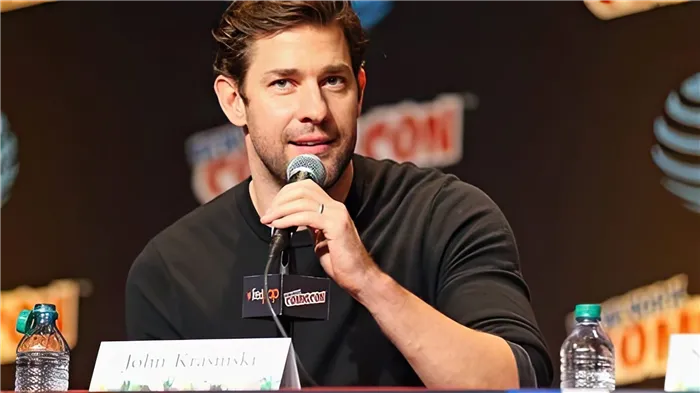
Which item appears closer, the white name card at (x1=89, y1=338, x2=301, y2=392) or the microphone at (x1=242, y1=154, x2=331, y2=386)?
the white name card at (x1=89, y1=338, x2=301, y2=392)

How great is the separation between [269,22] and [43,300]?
1.51 metres

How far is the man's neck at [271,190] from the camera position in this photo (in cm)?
→ 197

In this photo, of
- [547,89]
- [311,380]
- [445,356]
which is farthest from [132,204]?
[445,356]

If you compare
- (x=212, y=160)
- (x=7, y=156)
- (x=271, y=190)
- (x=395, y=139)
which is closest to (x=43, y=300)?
(x=7, y=156)

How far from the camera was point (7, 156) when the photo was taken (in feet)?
10.3

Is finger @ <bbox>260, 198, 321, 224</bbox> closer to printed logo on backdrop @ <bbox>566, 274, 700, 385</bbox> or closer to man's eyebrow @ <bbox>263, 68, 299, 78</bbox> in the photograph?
man's eyebrow @ <bbox>263, 68, 299, 78</bbox>

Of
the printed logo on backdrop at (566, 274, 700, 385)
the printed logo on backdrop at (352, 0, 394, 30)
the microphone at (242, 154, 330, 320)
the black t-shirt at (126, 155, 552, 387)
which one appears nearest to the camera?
the microphone at (242, 154, 330, 320)

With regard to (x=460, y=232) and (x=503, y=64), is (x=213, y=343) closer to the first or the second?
(x=460, y=232)

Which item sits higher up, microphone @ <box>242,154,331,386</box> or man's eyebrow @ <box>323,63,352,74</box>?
man's eyebrow @ <box>323,63,352,74</box>

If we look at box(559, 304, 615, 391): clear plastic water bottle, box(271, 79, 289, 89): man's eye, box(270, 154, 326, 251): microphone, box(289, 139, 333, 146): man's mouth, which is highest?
box(271, 79, 289, 89): man's eye

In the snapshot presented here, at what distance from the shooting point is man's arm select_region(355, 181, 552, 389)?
61.9 inches

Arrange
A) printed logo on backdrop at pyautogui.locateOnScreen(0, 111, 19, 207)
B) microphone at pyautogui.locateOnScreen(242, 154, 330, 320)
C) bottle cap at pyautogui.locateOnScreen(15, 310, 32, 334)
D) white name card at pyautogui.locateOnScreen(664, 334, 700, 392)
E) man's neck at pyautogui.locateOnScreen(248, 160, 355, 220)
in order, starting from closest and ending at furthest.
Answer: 1. white name card at pyautogui.locateOnScreen(664, 334, 700, 392)
2. microphone at pyautogui.locateOnScreen(242, 154, 330, 320)
3. bottle cap at pyautogui.locateOnScreen(15, 310, 32, 334)
4. man's neck at pyautogui.locateOnScreen(248, 160, 355, 220)
5. printed logo on backdrop at pyautogui.locateOnScreen(0, 111, 19, 207)

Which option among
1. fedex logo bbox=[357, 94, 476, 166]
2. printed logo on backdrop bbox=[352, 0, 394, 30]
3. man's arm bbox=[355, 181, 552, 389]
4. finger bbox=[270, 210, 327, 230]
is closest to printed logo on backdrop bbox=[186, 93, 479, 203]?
fedex logo bbox=[357, 94, 476, 166]

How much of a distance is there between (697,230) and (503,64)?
709mm
